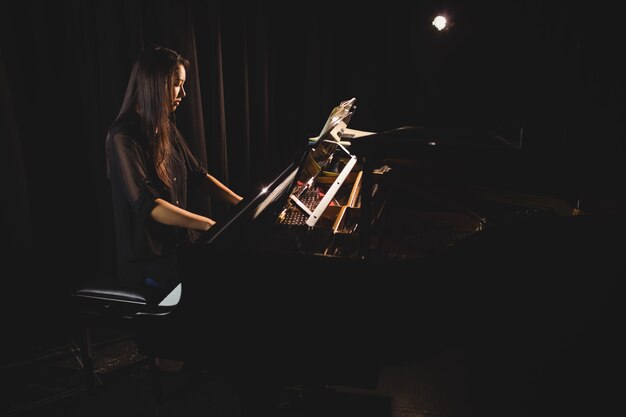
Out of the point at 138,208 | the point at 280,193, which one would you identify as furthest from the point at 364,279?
the point at 138,208

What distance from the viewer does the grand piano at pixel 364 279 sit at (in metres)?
1.52

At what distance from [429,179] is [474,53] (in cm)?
321

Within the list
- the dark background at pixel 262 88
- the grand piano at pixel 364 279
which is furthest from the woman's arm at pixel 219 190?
the grand piano at pixel 364 279

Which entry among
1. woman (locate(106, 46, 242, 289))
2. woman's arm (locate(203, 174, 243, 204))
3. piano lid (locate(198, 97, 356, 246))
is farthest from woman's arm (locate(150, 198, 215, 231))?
woman's arm (locate(203, 174, 243, 204))

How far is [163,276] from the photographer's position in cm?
228

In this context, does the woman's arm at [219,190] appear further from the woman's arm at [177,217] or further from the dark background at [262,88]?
the woman's arm at [177,217]

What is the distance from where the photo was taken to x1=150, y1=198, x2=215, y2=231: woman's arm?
2.08m

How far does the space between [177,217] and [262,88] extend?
8.43ft

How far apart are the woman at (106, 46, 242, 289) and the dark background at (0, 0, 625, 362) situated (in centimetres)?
49

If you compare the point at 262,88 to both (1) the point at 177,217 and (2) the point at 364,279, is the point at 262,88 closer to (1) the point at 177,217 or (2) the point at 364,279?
(1) the point at 177,217

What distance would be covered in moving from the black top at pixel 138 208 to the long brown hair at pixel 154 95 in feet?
0.14

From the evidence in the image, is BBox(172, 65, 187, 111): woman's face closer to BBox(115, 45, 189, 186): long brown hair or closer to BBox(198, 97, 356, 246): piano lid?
BBox(115, 45, 189, 186): long brown hair

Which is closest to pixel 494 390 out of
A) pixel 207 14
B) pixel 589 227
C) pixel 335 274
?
pixel 589 227

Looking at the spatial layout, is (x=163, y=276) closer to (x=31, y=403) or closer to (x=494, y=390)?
(x=31, y=403)
